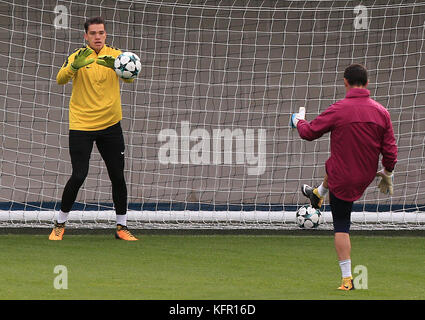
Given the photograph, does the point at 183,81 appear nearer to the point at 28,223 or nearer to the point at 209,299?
the point at 28,223

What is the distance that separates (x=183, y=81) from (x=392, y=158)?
5739 millimetres

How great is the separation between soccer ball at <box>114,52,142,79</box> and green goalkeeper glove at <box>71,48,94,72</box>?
0.86ft

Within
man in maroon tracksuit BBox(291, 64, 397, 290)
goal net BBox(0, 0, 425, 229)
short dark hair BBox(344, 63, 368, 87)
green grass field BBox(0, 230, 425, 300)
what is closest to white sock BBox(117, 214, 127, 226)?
green grass field BBox(0, 230, 425, 300)

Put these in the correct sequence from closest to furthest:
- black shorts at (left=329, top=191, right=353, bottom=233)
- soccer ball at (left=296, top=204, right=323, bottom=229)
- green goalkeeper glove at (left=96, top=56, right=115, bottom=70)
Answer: black shorts at (left=329, top=191, right=353, bottom=233), soccer ball at (left=296, top=204, right=323, bottom=229), green goalkeeper glove at (left=96, top=56, right=115, bottom=70)

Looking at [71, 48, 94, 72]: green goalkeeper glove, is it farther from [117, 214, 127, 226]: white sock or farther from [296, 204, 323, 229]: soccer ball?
A: [296, 204, 323, 229]: soccer ball

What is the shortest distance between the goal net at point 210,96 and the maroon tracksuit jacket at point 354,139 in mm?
5165

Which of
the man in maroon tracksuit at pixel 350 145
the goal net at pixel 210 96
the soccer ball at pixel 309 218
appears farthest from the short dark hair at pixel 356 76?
the goal net at pixel 210 96

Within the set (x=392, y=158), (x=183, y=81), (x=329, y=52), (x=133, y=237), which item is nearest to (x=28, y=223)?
(x=133, y=237)

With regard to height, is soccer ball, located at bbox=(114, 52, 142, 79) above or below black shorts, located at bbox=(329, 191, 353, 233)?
above

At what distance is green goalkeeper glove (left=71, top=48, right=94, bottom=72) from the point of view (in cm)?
859

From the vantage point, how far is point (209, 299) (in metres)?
6.06

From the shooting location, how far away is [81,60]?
8586 mm

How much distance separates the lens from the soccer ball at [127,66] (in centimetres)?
848

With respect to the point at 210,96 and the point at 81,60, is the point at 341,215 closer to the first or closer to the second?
the point at 81,60
